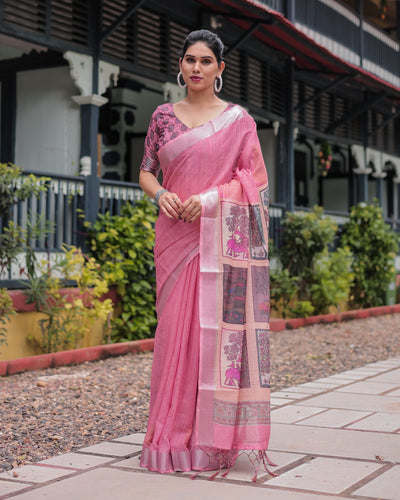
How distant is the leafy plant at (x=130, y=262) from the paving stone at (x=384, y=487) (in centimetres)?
513

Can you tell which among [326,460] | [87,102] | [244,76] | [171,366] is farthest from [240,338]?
[244,76]

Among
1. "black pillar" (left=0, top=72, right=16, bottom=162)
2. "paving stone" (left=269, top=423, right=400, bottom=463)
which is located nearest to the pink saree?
"paving stone" (left=269, top=423, right=400, bottom=463)

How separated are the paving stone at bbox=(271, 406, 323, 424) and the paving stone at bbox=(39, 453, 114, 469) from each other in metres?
1.31

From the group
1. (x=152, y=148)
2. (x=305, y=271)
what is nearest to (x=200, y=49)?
(x=152, y=148)

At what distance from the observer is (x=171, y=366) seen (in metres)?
3.63

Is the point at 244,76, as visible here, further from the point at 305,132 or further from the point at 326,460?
the point at 326,460

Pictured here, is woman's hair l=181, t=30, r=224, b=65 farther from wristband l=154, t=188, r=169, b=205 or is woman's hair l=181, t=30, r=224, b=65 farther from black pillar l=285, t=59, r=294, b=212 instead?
black pillar l=285, t=59, r=294, b=212

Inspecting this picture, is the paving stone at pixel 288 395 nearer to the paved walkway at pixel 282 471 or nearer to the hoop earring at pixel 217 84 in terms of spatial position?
the paved walkway at pixel 282 471

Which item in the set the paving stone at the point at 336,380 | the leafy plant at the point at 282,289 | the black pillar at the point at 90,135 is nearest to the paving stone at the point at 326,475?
Answer: the paving stone at the point at 336,380

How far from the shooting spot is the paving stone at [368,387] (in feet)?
19.4

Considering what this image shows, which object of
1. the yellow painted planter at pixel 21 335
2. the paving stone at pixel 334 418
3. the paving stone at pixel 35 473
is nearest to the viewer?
the paving stone at pixel 35 473

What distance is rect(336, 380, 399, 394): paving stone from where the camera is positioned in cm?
592

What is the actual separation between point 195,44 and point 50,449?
2.14 m

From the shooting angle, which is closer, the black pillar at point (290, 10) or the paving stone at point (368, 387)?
the paving stone at point (368, 387)
